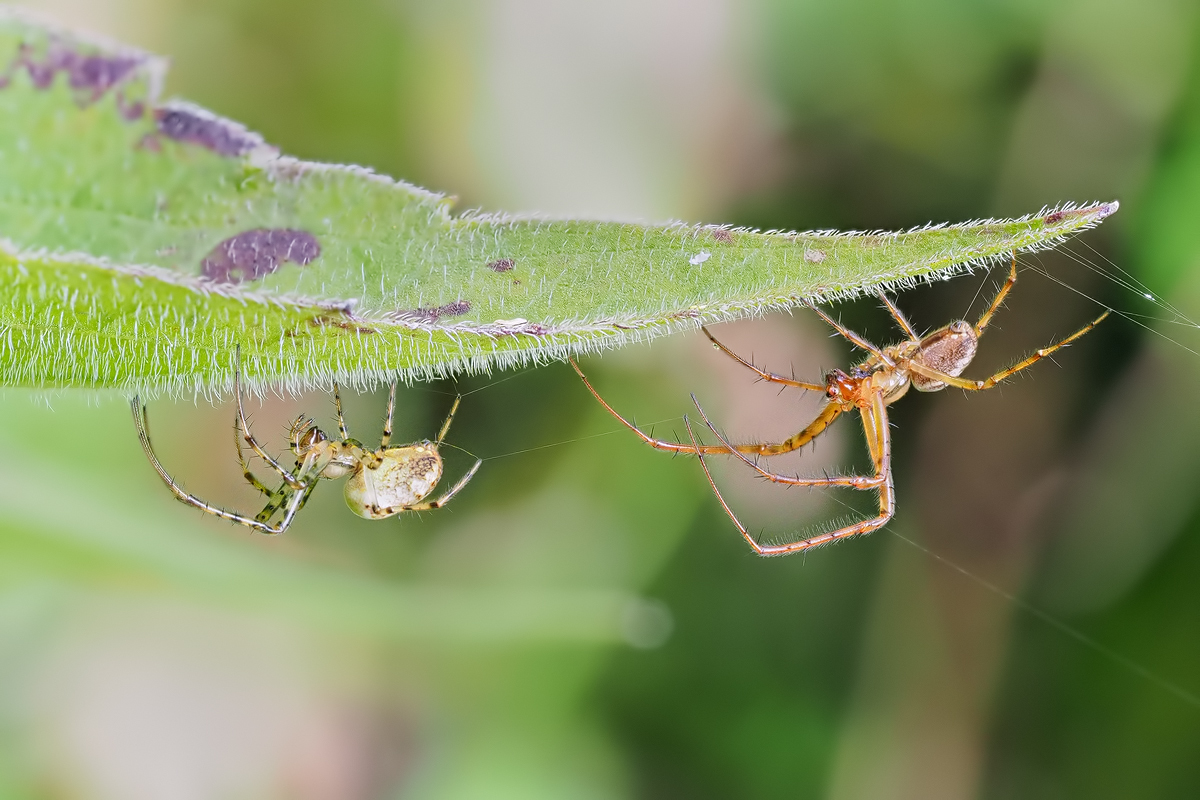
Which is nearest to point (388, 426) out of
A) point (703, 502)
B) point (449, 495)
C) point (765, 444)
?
point (449, 495)

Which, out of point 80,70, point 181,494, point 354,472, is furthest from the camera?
point 354,472

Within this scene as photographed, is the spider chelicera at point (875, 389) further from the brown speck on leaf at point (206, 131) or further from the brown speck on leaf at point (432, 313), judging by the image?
the brown speck on leaf at point (206, 131)

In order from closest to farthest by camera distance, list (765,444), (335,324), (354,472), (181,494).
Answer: (335,324)
(181,494)
(354,472)
(765,444)

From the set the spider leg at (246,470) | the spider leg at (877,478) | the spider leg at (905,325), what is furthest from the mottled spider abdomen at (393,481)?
the spider leg at (905,325)

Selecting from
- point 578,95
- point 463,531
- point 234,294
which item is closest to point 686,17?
point 578,95

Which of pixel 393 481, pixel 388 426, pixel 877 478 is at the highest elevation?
pixel 877 478

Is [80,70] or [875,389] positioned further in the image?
[875,389]

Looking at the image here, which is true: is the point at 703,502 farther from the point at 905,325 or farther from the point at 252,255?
the point at 252,255
